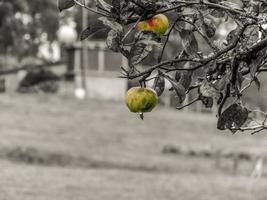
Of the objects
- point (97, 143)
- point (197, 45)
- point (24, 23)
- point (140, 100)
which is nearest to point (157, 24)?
point (140, 100)

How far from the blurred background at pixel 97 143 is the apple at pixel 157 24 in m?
0.48

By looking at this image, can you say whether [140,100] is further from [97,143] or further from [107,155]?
[97,143]

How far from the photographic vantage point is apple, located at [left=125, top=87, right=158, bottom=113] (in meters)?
2.99

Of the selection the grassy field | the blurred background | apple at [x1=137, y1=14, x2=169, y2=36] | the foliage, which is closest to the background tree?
the blurred background

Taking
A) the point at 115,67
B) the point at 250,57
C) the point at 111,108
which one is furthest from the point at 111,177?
the point at 115,67

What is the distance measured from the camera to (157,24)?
3.04 meters

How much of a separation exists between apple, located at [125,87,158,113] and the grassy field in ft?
23.4

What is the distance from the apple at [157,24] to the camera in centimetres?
303

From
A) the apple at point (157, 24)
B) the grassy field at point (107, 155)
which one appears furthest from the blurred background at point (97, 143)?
the apple at point (157, 24)

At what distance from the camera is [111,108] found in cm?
2767

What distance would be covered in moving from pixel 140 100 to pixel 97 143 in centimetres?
1628

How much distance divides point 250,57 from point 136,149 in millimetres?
16018

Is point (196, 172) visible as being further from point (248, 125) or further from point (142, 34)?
point (142, 34)

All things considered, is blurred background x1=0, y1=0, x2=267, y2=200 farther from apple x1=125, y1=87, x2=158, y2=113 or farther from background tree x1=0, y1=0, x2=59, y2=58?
apple x1=125, y1=87, x2=158, y2=113
